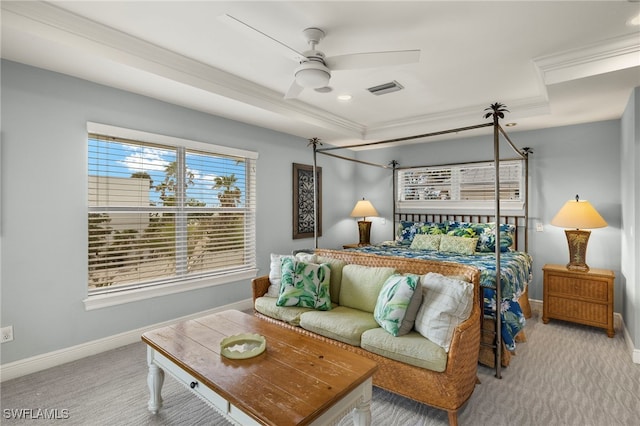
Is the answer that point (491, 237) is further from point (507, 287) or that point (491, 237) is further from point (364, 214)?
point (364, 214)

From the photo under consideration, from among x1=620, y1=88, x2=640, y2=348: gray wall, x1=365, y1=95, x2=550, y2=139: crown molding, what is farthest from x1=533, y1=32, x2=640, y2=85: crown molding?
x1=620, y1=88, x2=640, y2=348: gray wall

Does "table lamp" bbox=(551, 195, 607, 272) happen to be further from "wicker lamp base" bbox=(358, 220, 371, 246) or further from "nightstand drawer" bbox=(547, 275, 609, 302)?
"wicker lamp base" bbox=(358, 220, 371, 246)

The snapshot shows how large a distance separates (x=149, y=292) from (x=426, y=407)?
2.81 metres

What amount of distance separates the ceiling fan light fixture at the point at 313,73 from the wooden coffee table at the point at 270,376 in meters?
1.80

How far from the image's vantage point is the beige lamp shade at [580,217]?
3537 mm

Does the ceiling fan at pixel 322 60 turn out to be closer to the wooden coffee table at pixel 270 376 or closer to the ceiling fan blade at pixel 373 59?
the ceiling fan blade at pixel 373 59

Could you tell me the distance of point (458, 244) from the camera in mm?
4168

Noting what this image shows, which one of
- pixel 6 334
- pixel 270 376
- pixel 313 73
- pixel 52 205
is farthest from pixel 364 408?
pixel 52 205

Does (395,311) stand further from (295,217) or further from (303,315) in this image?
(295,217)

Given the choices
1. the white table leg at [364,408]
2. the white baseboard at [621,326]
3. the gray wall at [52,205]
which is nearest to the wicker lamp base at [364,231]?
the white baseboard at [621,326]

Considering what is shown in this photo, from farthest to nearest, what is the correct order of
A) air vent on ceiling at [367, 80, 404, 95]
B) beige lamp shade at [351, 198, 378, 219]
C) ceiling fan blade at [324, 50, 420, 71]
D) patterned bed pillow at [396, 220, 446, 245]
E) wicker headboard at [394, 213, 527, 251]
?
beige lamp shade at [351, 198, 378, 219], patterned bed pillow at [396, 220, 446, 245], wicker headboard at [394, 213, 527, 251], air vent on ceiling at [367, 80, 404, 95], ceiling fan blade at [324, 50, 420, 71]

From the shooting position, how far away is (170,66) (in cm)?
277

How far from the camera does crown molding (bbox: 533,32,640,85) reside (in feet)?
7.97

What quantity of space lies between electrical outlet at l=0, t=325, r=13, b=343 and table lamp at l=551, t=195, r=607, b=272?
5440mm
